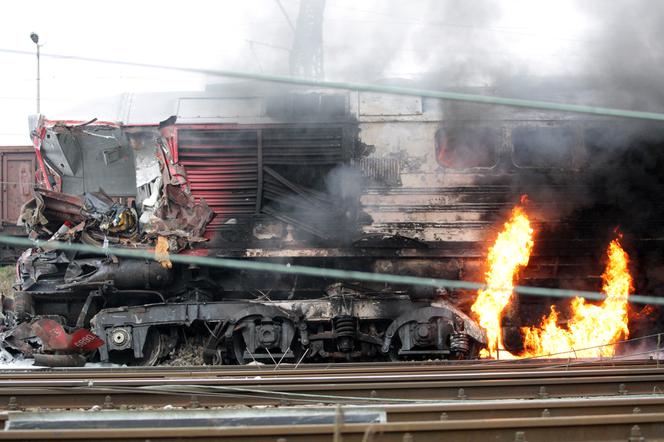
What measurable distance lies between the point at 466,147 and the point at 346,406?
21.4ft

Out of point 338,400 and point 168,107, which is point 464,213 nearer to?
point 168,107

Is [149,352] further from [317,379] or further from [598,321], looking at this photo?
[598,321]

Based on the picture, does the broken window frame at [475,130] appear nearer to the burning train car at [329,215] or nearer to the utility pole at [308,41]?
the burning train car at [329,215]

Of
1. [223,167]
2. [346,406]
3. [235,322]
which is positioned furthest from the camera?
[223,167]

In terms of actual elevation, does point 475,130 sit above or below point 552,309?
above

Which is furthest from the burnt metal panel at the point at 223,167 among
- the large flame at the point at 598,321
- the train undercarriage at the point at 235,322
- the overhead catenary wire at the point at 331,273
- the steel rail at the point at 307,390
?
the large flame at the point at 598,321

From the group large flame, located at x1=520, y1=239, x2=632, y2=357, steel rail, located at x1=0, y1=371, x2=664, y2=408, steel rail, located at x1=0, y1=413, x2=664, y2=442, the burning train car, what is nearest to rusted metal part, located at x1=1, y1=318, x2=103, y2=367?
the burning train car

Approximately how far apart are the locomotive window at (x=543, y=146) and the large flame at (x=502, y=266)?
0.73 metres

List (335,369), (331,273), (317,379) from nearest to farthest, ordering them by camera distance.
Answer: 1. (317,379)
2. (331,273)
3. (335,369)

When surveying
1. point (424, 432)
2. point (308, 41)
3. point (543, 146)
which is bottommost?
point (424, 432)

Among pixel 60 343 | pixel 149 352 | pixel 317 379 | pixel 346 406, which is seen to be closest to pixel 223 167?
pixel 149 352

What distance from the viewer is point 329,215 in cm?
1062

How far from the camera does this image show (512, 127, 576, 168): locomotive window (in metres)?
10.5

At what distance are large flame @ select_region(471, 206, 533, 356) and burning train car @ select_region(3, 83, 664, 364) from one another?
0.53 feet
